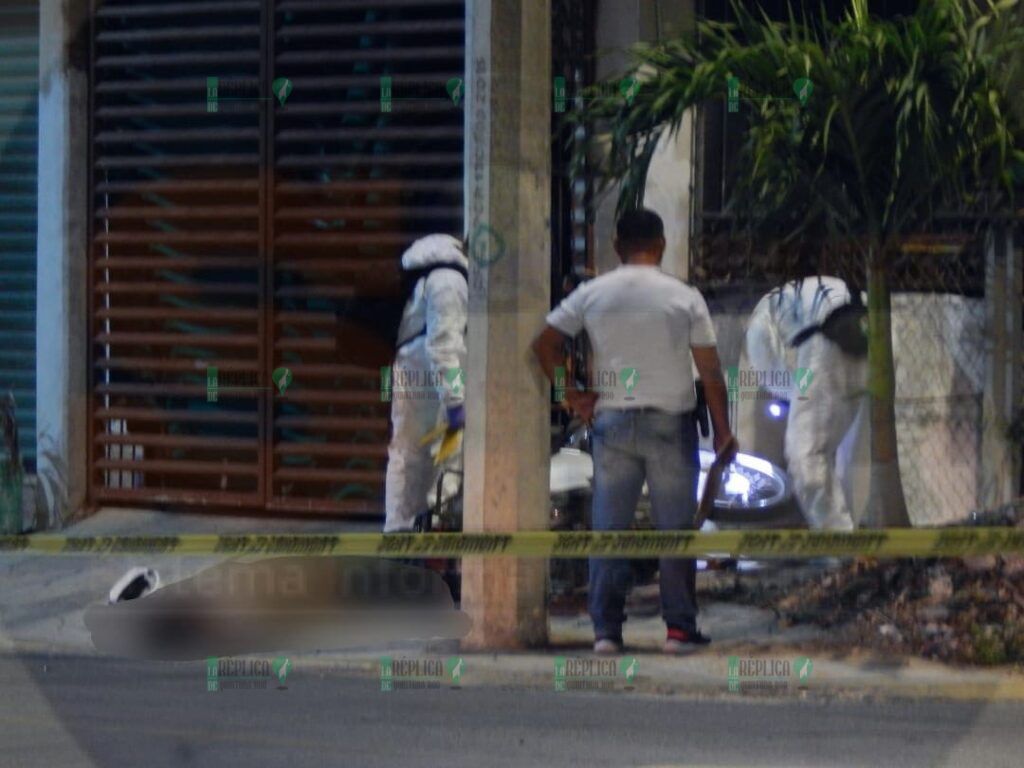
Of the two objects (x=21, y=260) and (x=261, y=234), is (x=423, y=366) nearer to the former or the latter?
(x=261, y=234)

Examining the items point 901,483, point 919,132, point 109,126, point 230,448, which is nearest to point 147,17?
point 109,126

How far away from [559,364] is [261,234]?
0.99m

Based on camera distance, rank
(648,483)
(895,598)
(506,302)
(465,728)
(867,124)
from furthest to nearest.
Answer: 1. (465,728)
2. (895,598)
3. (506,302)
4. (648,483)
5. (867,124)

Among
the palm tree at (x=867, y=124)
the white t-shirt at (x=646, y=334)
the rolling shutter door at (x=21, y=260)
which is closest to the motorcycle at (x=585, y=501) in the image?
the white t-shirt at (x=646, y=334)

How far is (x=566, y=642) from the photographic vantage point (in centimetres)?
434

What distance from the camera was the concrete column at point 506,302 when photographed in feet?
13.7

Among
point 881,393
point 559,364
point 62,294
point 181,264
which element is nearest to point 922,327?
point 881,393

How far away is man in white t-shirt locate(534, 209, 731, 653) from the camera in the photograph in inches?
156

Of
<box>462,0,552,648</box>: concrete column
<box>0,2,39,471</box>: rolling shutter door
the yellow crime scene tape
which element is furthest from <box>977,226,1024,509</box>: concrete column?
<box>0,2,39,471</box>: rolling shutter door

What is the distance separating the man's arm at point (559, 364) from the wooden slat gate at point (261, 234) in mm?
429

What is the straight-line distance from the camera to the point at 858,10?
3.91m

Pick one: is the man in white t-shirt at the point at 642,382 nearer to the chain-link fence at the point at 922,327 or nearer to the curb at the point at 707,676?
the chain-link fence at the point at 922,327

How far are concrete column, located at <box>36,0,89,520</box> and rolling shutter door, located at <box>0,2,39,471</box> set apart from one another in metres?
0.04

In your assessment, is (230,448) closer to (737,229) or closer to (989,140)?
(737,229)
